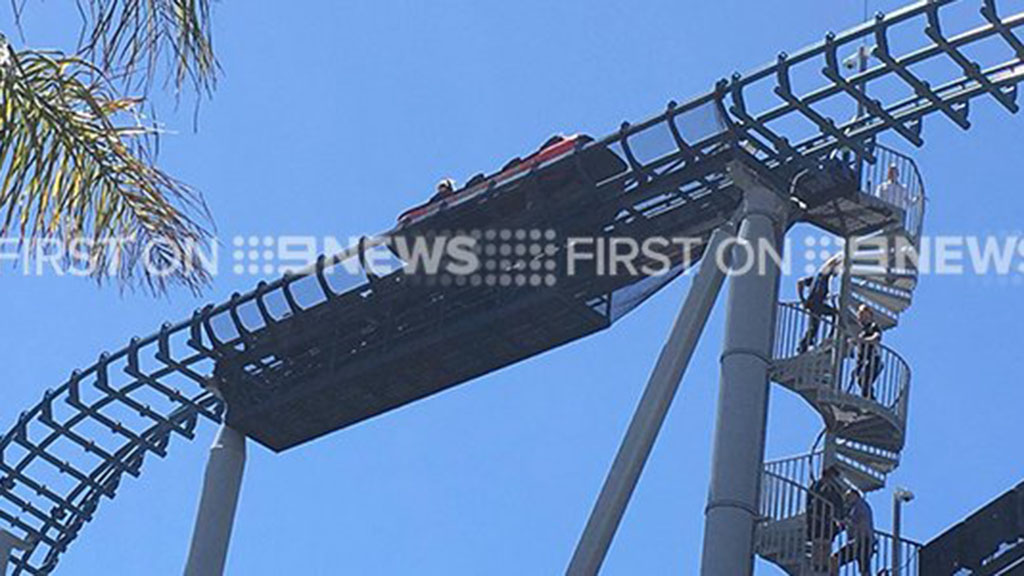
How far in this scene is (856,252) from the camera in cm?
2178

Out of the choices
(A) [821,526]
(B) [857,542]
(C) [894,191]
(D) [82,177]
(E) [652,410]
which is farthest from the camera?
(C) [894,191]

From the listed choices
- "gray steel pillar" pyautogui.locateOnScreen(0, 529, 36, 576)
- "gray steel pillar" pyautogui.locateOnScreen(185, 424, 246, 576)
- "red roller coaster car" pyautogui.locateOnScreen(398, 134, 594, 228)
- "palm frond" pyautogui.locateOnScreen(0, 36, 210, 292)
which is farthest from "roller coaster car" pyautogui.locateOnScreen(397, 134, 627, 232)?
"palm frond" pyautogui.locateOnScreen(0, 36, 210, 292)

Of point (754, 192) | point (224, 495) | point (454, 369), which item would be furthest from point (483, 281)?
point (224, 495)

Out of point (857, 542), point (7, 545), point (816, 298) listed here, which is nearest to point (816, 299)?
point (816, 298)

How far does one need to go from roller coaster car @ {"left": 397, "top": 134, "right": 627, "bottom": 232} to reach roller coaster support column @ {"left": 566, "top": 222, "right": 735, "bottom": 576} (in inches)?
51.3

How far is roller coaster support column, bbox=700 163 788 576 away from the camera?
19156mm

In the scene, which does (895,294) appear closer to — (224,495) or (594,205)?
(594,205)

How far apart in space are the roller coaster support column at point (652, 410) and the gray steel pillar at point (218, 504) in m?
6.27

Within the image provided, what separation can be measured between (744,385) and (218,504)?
810cm

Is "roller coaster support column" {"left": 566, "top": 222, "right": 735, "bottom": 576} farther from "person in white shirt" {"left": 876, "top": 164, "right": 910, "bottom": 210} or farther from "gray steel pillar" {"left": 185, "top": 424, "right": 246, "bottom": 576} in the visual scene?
"gray steel pillar" {"left": 185, "top": 424, "right": 246, "bottom": 576}

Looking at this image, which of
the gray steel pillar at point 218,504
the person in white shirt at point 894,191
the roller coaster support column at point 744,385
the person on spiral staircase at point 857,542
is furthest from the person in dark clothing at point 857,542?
the gray steel pillar at point 218,504

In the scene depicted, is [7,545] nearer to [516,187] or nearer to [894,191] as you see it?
[516,187]

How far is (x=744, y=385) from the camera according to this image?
19.9 metres

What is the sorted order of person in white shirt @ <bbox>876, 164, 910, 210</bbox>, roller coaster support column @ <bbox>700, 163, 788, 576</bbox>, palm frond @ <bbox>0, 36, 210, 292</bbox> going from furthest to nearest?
person in white shirt @ <bbox>876, 164, 910, 210</bbox>, roller coaster support column @ <bbox>700, 163, 788, 576</bbox>, palm frond @ <bbox>0, 36, 210, 292</bbox>
